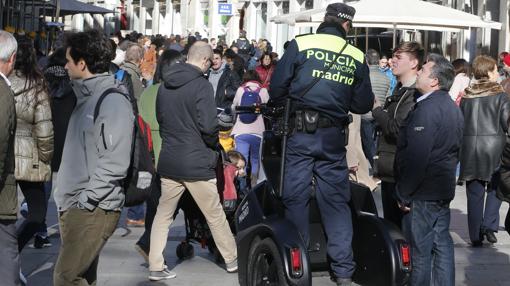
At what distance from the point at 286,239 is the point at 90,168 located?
137cm

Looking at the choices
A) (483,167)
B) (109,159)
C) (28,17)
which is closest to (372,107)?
(109,159)

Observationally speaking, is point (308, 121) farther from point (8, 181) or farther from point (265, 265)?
point (8, 181)

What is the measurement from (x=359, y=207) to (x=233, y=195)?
2.35m

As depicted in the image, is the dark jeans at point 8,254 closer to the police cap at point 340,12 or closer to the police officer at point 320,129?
the police officer at point 320,129

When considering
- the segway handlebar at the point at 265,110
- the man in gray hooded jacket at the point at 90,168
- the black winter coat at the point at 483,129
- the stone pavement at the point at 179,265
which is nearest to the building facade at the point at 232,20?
the stone pavement at the point at 179,265

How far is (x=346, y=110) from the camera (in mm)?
7469

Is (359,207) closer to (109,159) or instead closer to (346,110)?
(346,110)

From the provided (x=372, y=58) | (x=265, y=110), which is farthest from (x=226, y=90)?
(x=265, y=110)

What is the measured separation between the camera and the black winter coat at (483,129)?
11.2 meters

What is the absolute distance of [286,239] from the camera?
7141 mm

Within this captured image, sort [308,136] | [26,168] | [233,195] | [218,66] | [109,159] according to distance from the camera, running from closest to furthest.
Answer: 1. [109,159]
2. [308,136]
3. [26,168]
4. [233,195]
5. [218,66]

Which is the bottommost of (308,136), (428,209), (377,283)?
(377,283)

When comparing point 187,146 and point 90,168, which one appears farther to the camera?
point 187,146

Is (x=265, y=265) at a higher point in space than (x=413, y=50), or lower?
lower
